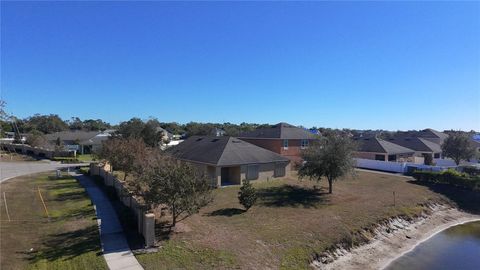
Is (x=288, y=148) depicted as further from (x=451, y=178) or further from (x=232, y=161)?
(x=451, y=178)

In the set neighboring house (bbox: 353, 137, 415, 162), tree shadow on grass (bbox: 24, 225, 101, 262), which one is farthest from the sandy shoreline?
neighboring house (bbox: 353, 137, 415, 162)

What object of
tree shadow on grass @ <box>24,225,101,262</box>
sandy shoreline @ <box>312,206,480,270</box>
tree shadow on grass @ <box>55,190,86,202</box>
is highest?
tree shadow on grass @ <box>55,190,86,202</box>

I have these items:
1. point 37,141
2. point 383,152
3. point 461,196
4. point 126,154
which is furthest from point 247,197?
point 37,141

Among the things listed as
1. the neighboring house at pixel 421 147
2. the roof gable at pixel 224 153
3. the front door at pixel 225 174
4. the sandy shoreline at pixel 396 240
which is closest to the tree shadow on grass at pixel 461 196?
the sandy shoreline at pixel 396 240

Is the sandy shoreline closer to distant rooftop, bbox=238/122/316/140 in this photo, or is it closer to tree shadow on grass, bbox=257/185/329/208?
tree shadow on grass, bbox=257/185/329/208

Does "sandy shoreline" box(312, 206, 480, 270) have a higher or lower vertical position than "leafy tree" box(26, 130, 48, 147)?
lower

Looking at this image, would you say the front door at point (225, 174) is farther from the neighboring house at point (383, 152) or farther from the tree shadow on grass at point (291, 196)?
the neighboring house at point (383, 152)
